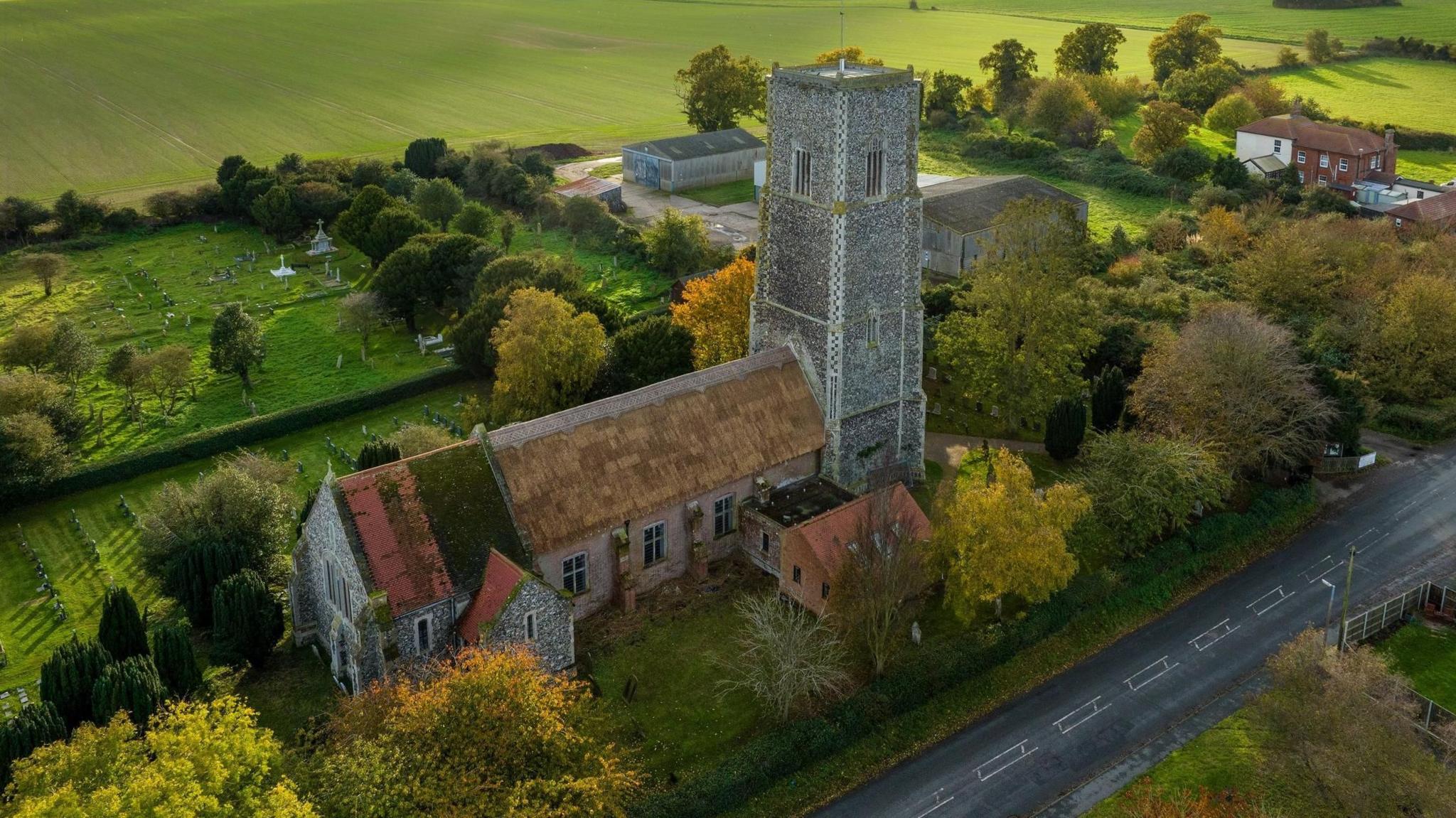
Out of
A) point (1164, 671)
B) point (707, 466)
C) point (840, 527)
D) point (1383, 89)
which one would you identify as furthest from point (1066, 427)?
point (1383, 89)

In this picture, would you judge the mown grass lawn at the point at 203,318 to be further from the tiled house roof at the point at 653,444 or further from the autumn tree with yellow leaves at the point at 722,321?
the tiled house roof at the point at 653,444

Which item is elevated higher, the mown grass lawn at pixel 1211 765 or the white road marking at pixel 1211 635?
the white road marking at pixel 1211 635

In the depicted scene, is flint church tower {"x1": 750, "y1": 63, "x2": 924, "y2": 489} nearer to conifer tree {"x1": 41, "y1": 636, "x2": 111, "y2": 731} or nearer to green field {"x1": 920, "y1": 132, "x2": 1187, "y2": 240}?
conifer tree {"x1": 41, "y1": 636, "x2": 111, "y2": 731}

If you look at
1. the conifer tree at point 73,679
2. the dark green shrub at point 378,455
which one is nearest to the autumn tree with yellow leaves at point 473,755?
the conifer tree at point 73,679

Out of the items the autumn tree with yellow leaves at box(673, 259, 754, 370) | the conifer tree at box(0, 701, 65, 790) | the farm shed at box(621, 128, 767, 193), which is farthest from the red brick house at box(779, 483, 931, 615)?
the farm shed at box(621, 128, 767, 193)

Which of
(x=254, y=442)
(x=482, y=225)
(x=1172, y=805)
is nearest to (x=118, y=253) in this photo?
(x=482, y=225)

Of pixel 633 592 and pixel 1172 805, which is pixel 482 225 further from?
pixel 1172 805
